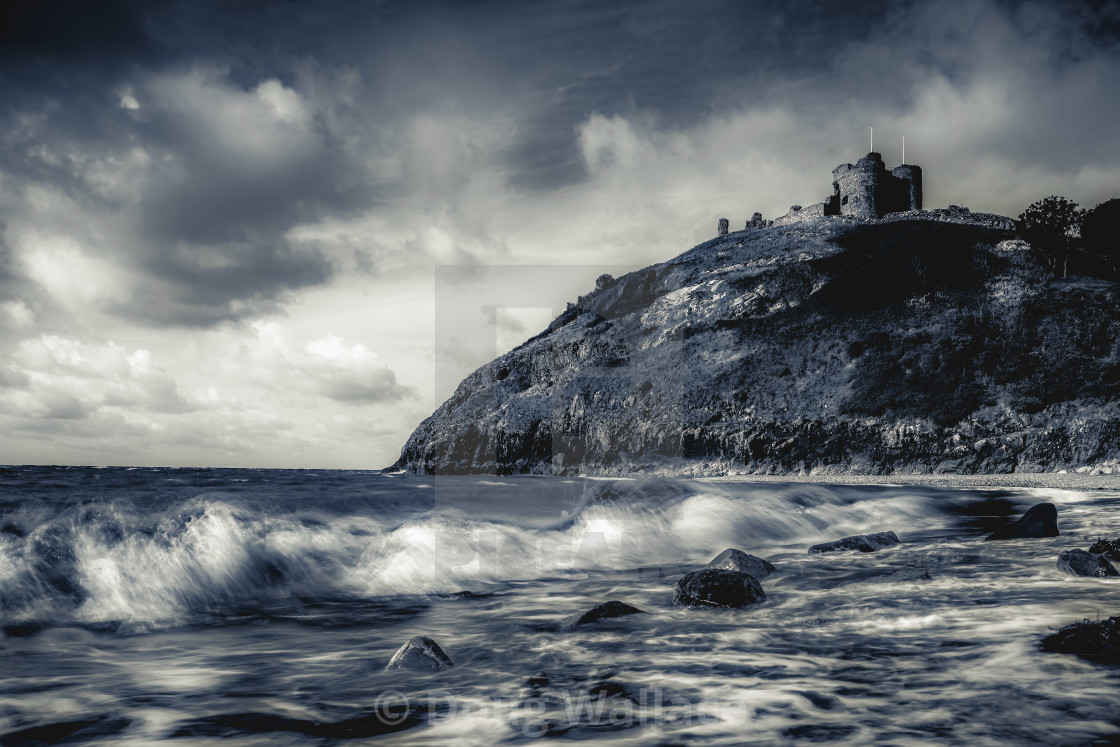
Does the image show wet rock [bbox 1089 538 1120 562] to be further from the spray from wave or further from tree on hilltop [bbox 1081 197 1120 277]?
tree on hilltop [bbox 1081 197 1120 277]

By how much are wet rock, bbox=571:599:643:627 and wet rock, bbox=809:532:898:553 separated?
15.8ft

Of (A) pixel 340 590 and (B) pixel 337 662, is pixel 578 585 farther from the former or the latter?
(B) pixel 337 662

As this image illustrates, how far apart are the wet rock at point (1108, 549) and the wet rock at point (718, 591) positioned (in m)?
4.24

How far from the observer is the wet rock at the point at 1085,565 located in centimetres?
594

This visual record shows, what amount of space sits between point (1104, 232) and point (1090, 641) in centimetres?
5696

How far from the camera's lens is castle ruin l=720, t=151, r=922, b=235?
60.4 m

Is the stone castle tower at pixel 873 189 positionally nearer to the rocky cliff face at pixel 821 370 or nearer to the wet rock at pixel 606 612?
the rocky cliff face at pixel 821 370

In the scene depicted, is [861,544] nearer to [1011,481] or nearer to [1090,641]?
[1090,641]

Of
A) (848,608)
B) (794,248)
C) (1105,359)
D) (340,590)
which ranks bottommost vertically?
(340,590)

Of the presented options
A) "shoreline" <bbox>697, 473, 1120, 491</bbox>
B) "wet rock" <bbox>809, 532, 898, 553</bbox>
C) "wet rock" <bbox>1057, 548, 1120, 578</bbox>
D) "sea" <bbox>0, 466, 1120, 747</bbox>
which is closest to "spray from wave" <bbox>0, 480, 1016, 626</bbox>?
"sea" <bbox>0, 466, 1120, 747</bbox>

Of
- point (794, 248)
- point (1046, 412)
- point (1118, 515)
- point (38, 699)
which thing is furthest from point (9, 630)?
point (794, 248)

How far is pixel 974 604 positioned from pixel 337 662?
540 centimetres

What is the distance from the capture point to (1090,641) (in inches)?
143

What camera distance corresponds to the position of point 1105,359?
35.8m
